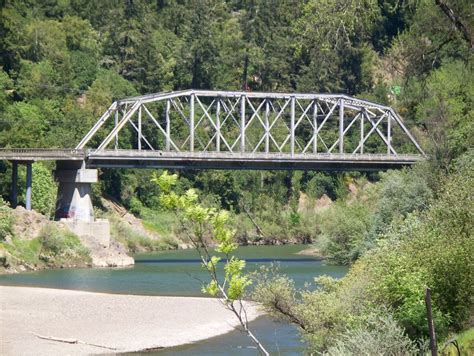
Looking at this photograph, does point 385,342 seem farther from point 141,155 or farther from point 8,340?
point 141,155

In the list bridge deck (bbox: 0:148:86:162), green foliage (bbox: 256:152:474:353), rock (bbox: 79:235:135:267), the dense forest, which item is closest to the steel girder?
the dense forest

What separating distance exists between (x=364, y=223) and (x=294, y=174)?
163ft

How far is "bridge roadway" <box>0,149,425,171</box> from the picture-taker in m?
82.4

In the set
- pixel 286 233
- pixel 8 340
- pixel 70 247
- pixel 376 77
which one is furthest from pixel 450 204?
pixel 376 77

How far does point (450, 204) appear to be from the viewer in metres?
33.6

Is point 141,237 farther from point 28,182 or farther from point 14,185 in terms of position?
point 14,185

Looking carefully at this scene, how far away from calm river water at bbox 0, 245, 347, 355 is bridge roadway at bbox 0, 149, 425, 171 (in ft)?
19.7

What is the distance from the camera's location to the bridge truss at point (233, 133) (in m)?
87.6

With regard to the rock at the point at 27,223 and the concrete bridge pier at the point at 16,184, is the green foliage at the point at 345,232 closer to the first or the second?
the rock at the point at 27,223

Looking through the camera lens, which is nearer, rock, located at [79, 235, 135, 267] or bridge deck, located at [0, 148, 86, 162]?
rock, located at [79, 235, 135, 267]

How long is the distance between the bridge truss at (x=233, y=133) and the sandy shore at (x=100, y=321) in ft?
99.7

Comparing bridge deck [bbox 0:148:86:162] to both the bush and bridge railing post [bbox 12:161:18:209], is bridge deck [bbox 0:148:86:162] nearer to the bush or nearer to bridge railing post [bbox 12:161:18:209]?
bridge railing post [bbox 12:161:18:209]

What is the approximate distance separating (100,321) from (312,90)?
271 feet

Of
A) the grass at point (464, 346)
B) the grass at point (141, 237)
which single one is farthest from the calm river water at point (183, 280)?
the grass at point (464, 346)
